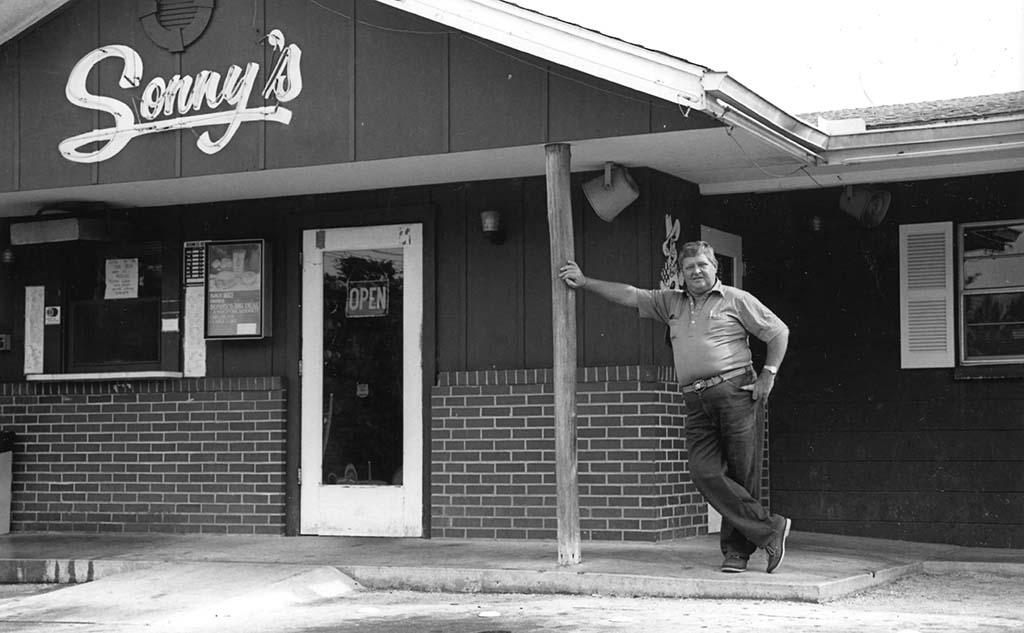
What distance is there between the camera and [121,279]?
11.7 meters

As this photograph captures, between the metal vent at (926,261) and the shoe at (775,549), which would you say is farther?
the metal vent at (926,261)

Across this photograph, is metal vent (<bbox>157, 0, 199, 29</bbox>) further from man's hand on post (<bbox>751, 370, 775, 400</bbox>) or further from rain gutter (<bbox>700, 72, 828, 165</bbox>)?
man's hand on post (<bbox>751, 370, 775, 400</bbox>)

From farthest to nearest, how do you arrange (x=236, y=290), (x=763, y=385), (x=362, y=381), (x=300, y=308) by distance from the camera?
1. (x=236, y=290)
2. (x=300, y=308)
3. (x=362, y=381)
4. (x=763, y=385)

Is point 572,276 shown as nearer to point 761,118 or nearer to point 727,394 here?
point 727,394

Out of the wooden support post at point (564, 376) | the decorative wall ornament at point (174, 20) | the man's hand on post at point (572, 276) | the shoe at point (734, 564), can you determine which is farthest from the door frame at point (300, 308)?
the shoe at point (734, 564)

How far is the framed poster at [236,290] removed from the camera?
1104cm

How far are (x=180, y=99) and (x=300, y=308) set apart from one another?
185 cm

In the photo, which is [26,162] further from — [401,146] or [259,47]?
[401,146]

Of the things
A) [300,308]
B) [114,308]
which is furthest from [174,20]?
[114,308]

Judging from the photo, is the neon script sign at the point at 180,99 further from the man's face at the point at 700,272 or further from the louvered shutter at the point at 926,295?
the louvered shutter at the point at 926,295

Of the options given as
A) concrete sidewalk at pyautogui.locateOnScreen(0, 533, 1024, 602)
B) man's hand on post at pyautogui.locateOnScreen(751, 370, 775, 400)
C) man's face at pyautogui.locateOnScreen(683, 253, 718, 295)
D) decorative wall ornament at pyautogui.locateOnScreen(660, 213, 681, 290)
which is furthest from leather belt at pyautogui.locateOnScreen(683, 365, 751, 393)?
decorative wall ornament at pyautogui.locateOnScreen(660, 213, 681, 290)

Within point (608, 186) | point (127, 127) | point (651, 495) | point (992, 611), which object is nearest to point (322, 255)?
point (127, 127)

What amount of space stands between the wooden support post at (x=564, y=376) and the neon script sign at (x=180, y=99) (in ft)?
6.84

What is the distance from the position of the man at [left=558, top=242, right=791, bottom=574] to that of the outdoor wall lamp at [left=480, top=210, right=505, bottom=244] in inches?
85.4
